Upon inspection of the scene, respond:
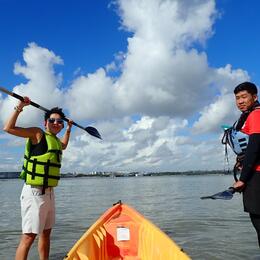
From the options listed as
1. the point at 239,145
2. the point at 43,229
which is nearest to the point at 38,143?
the point at 43,229

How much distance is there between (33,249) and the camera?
875 cm

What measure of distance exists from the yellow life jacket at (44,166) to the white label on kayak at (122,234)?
4.92 feet

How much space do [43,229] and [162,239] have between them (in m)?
1.71

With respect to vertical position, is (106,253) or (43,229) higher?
(43,229)

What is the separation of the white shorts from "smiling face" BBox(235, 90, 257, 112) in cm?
283

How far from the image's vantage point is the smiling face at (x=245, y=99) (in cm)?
429

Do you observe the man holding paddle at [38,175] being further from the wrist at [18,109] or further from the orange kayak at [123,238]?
the orange kayak at [123,238]

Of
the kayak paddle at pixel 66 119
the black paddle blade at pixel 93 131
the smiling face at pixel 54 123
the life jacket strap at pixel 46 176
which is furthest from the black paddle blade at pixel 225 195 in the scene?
the black paddle blade at pixel 93 131

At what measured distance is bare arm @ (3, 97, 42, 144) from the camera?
4953 mm

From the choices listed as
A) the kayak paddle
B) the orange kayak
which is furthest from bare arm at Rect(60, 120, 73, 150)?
the orange kayak

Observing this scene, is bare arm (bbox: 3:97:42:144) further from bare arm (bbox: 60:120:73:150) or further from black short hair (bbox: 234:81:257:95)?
black short hair (bbox: 234:81:257:95)

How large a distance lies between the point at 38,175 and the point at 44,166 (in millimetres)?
148

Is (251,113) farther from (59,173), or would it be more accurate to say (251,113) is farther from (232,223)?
(232,223)

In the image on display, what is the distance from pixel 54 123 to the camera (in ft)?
18.3
